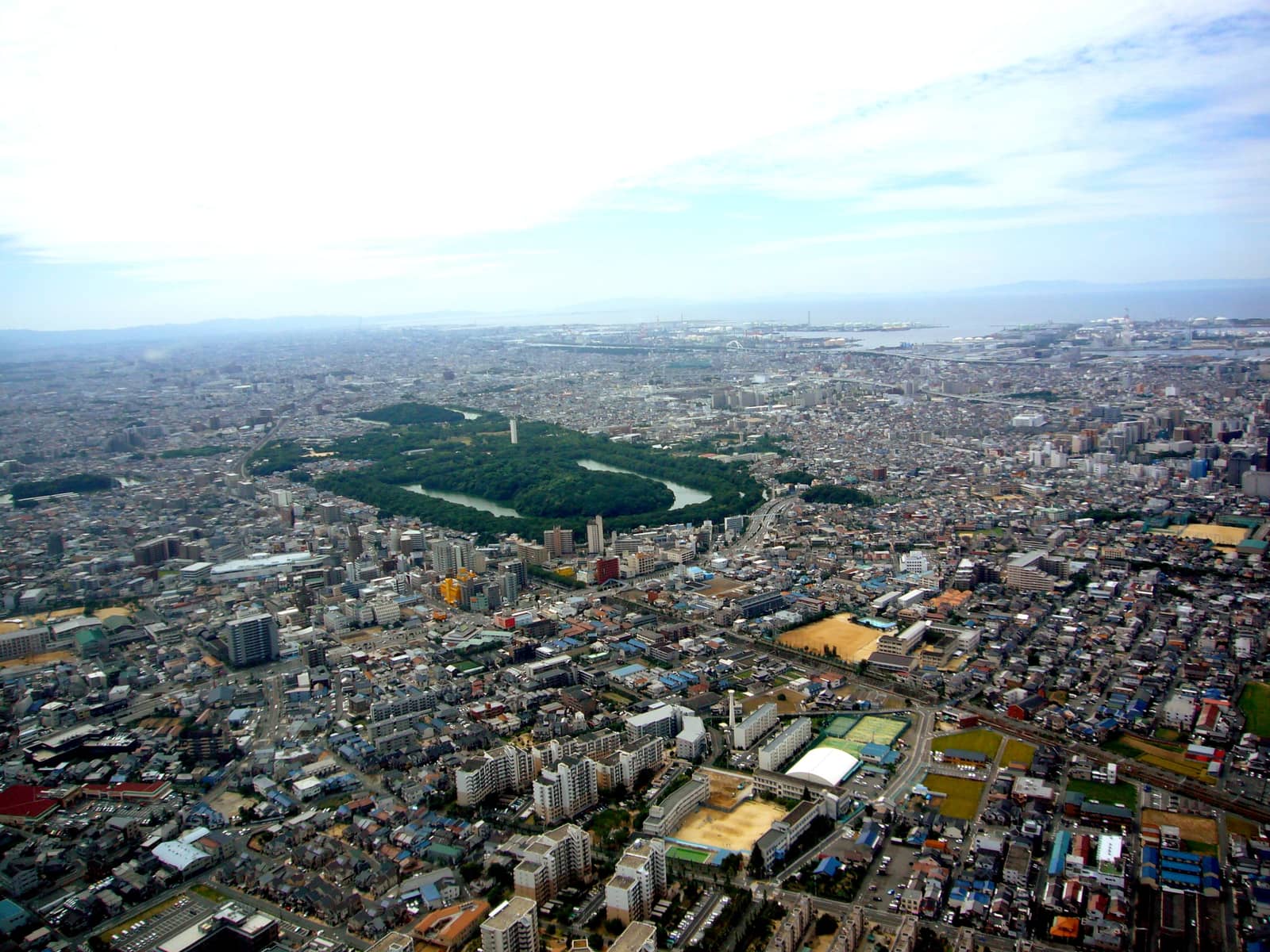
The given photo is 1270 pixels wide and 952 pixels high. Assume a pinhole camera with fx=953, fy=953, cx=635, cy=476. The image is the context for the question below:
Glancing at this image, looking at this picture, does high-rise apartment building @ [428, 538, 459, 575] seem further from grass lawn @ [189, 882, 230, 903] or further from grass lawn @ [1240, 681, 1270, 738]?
grass lawn @ [1240, 681, 1270, 738]

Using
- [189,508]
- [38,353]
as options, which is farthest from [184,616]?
[38,353]

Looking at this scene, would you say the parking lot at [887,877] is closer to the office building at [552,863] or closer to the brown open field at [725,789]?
the brown open field at [725,789]

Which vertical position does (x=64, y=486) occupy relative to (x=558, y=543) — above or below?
above

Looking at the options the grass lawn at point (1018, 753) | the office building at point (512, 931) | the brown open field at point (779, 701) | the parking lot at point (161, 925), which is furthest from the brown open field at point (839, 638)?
the parking lot at point (161, 925)

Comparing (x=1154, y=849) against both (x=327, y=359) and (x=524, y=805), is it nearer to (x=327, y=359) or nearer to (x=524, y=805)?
(x=524, y=805)

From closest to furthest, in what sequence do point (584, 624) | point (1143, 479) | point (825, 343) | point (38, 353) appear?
point (584, 624)
point (1143, 479)
point (825, 343)
point (38, 353)

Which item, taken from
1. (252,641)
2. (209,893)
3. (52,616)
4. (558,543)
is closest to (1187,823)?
(209,893)

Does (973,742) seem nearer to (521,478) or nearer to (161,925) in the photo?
(161,925)
